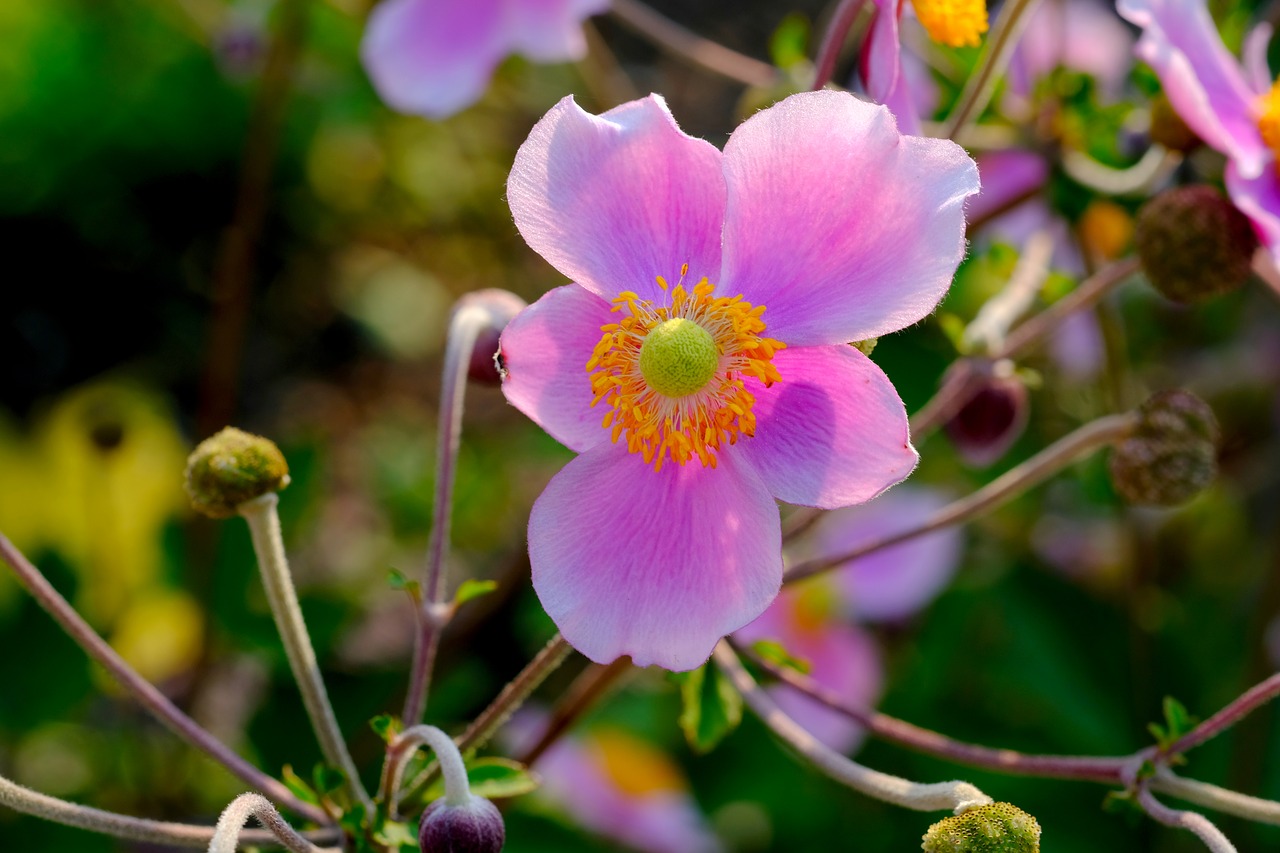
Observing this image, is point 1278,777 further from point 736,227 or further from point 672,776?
point 736,227

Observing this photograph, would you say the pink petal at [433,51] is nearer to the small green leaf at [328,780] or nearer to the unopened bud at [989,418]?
the unopened bud at [989,418]

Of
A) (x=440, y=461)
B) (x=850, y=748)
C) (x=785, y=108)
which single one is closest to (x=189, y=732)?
(x=440, y=461)

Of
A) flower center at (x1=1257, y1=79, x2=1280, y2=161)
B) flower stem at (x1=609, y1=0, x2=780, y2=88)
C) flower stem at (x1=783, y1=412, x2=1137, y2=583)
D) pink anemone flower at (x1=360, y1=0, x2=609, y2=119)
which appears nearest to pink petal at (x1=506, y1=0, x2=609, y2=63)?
pink anemone flower at (x1=360, y1=0, x2=609, y2=119)

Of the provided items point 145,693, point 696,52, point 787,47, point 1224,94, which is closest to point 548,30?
point 696,52

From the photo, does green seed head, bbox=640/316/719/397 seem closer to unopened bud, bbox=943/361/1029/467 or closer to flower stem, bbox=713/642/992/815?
flower stem, bbox=713/642/992/815

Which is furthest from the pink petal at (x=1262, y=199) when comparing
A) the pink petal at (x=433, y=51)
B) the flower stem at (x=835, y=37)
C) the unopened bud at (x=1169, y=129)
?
the pink petal at (x=433, y=51)

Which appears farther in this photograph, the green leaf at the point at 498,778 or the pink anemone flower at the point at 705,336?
the green leaf at the point at 498,778
